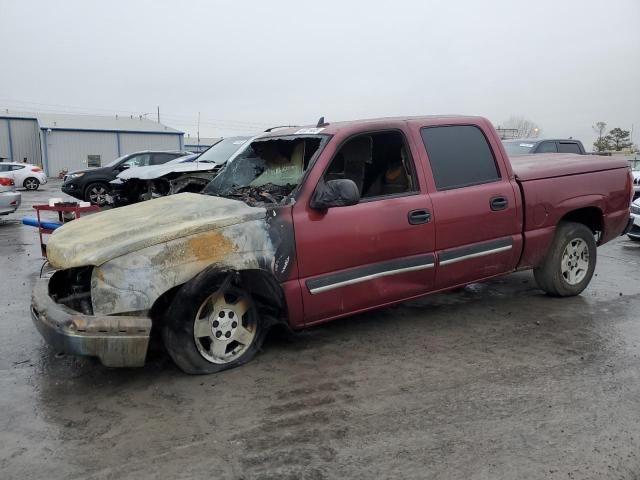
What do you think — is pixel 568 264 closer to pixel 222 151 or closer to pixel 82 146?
pixel 222 151

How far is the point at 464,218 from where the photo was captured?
470cm

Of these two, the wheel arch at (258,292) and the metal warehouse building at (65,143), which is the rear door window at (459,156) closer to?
the wheel arch at (258,292)

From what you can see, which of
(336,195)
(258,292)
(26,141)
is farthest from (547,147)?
(26,141)

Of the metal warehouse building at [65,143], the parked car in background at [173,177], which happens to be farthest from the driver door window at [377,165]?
the metal warehouse building at [65,143]

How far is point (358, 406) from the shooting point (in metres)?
3.41

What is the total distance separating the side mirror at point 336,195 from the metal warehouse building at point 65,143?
3979cm

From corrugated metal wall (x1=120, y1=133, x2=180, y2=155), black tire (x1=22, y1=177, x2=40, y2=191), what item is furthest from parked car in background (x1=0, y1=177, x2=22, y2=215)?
corrugated metal wall (x1=120, y1=133, x2=180, y2=155)

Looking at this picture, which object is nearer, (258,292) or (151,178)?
(258,292)

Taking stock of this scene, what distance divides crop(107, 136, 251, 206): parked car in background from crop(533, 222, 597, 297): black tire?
4.81 meters

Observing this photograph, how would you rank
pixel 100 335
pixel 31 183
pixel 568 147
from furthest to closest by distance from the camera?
pixel 31 183, pixel 568 147, pixel 100 335

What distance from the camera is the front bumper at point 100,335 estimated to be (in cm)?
338

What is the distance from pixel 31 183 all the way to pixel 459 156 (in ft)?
81.3

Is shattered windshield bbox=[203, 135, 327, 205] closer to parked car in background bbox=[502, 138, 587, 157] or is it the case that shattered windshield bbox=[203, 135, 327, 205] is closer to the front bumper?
the front bumper

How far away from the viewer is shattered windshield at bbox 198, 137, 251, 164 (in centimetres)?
1055
